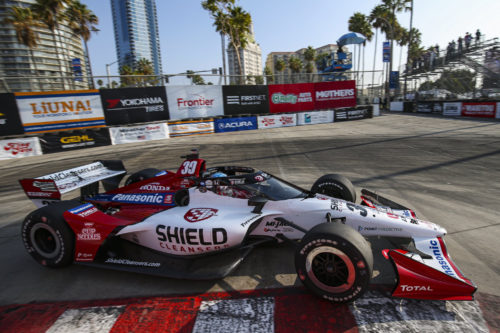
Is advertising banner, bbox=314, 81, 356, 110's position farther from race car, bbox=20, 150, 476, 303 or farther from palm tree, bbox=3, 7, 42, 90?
palm tree, bbox=3, 7, 42, 90

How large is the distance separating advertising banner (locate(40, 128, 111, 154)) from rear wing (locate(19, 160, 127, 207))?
497 inches

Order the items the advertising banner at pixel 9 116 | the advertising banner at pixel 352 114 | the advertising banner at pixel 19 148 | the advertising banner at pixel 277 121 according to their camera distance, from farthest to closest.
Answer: the advertising banner at pixel 352 114, the advertising banner at pixel 277 121, the advertising banner at pixel 9 116, the advertising banner at pixel 19 148

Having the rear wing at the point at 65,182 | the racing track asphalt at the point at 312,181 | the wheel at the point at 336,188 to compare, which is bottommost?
the racing track asphalt at the point at 312,181

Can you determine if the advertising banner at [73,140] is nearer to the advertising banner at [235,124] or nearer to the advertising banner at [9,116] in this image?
the advertising banner at [9,116]

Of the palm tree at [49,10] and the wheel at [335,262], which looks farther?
the palm tree at [49,10]

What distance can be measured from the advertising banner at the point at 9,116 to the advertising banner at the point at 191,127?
8453 millimetres

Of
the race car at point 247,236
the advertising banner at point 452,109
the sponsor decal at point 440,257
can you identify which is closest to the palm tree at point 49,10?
the race car at point 247,236

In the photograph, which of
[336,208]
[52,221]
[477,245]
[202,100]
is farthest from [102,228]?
[202,100]

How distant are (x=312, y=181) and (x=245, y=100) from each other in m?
14.9

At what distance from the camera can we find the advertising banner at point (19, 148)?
1488 cm

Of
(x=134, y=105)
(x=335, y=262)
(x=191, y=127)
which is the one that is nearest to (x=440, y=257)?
(x=335, y=262)

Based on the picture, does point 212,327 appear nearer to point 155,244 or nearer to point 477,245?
point 155,244

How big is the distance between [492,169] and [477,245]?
6118 millimetres

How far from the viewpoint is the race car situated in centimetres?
291
